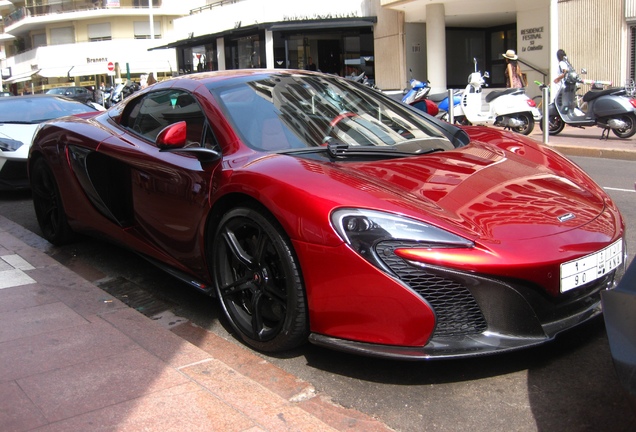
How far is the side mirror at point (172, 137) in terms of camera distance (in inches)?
147

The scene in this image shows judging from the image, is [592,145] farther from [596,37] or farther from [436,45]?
[436,45]

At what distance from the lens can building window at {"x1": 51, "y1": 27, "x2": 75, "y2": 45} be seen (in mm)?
57500

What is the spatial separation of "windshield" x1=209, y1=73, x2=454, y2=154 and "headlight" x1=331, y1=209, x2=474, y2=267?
2.62 feet

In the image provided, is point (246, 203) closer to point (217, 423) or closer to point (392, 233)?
point (392, 233)

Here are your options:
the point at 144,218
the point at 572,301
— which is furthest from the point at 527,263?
the point at 144,218

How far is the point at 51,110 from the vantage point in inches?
352

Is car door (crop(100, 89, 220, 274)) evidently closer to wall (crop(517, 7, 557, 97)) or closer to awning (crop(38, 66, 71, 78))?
wall (crop(517, 7, 557, 97))

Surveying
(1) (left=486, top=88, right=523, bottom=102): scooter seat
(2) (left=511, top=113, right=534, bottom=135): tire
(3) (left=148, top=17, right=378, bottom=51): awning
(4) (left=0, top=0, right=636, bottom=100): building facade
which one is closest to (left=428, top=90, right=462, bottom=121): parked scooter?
(1) (left=486, top=88, right=523, bottom=102): scooter seat

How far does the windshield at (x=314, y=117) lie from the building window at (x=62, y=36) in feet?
191

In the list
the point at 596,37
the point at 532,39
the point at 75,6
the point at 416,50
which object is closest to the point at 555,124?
the point at 596,37

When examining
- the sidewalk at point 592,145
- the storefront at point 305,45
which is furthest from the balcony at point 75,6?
the sidewalk at point 592,145

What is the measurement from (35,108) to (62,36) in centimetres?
5389

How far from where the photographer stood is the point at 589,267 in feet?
9.73

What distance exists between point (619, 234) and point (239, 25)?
90.6 ft
